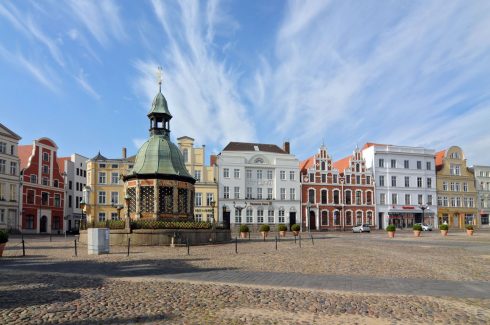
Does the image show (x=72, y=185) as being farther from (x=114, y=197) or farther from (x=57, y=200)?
(x=114, y=197)

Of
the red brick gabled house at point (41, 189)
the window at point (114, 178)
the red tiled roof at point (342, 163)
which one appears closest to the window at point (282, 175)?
the red tiled roof at point (342, 163)

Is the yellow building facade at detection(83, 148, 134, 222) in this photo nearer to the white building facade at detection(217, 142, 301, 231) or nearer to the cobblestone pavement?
the white building facade at detection(217, 142, 301, 231)

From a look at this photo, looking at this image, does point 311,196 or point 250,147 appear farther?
point 311,196

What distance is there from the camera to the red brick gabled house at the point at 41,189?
61.8 m

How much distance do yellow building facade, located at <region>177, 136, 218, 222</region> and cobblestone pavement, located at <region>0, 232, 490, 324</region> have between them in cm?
4703

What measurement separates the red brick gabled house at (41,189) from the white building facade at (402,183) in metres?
52.4

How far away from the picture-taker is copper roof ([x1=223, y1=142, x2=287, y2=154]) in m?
67.6

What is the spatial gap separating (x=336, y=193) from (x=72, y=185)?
46046mm

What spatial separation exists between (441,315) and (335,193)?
Result: 6322 centimetres

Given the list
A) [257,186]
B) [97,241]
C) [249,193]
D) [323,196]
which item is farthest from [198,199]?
[97,241]

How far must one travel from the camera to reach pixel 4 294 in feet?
33.5

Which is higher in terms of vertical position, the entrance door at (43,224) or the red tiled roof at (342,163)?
the red tiled roof at (342,163)

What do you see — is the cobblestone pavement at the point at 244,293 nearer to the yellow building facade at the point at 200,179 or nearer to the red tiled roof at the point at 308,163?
the yellow building facade at the point at 200,179

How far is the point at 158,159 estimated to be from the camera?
1359 inches
